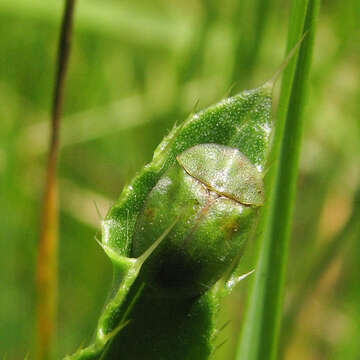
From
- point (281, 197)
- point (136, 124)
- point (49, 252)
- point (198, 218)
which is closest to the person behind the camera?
point (198, 218)

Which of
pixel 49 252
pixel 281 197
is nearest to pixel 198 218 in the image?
pixel 281 197

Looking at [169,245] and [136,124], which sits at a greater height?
[169,245]

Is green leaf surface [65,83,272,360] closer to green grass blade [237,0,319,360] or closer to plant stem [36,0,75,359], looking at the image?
green grass blade [237,0,319,360]

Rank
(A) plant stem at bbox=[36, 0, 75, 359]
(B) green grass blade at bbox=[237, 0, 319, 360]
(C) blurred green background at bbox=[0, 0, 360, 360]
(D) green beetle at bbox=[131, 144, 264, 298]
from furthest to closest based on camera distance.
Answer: (C) blurred green background at bbox=[0, 0, 360, 360] → (A) plant stem at bbox=[36, 0, 75, 359] → (B) green grass blade at bbox=[237, 0, 319, 360] → (D) green beetle at bbox=[131, 144, 264, 298]

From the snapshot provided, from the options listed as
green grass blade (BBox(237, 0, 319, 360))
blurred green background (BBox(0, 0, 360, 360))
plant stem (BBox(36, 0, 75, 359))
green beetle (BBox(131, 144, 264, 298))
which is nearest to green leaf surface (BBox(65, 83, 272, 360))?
green beetle (BBox(131, 144, 264, 298))

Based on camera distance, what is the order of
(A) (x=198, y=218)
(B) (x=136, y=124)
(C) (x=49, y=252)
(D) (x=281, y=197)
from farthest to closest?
1. (B) (x=136, y=124)
2. (C) (x=49, y=252)
3. (D) (x=281, y=197)
4. (A) (x=198, y=218)

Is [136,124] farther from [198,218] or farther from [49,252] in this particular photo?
[198,218]

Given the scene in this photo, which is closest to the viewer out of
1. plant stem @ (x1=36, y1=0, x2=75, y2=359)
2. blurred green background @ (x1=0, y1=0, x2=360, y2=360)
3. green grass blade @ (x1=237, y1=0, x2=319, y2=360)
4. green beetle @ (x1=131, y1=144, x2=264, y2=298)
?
green beetle @ (x1=131, y1=144, x2=264, y2=298)
